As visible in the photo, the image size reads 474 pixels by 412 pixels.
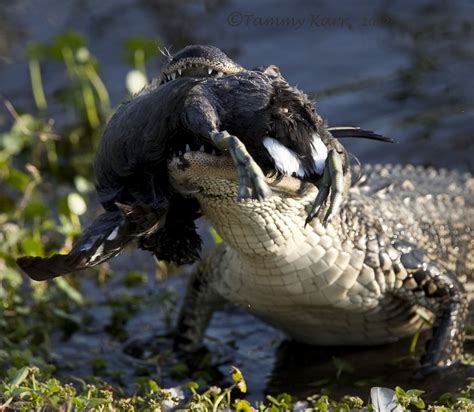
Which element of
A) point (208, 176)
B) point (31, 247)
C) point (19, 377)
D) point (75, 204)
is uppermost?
point (75, 204)

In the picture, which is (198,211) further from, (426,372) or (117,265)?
(117,265)

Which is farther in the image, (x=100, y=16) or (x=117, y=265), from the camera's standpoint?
(x=100, y=16)

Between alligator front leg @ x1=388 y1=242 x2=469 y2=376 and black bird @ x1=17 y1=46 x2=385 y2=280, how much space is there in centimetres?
133

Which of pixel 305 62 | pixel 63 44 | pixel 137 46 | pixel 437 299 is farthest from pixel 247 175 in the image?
pixel 305 62

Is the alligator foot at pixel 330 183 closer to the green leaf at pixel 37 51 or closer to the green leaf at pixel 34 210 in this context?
the green leaf at pixel 34 210

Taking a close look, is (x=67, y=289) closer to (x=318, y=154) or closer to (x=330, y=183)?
(x=318, y=154)

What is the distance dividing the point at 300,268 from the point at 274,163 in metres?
1.18

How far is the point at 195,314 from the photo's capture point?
5652mm

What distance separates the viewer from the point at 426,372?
16.4 ft

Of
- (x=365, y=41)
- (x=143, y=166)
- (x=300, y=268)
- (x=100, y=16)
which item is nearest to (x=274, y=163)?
(x=143, y=166)

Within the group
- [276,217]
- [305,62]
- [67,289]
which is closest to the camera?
[276,217]

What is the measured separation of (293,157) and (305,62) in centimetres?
605

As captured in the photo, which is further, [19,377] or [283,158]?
[19,377]

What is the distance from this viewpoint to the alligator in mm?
3596
